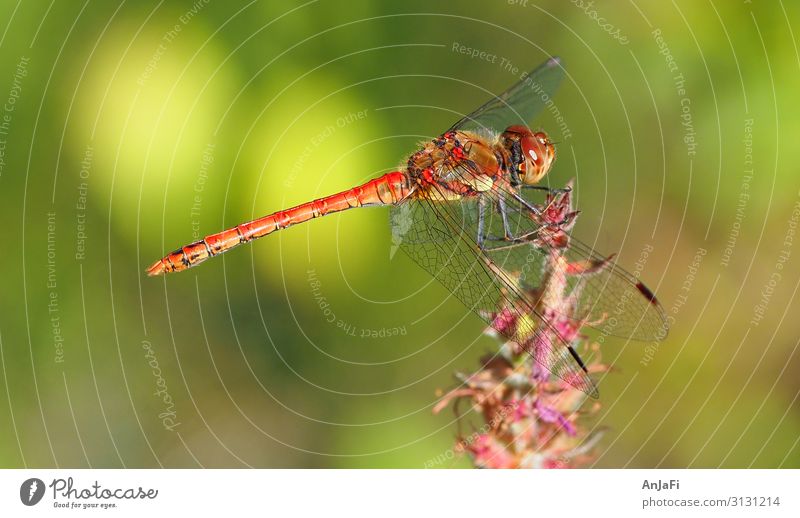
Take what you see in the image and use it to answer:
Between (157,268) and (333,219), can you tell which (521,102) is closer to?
(333,219)

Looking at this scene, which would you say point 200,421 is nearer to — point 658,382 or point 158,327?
point 158,327

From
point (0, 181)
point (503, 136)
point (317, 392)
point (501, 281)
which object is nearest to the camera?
point (501, 281)

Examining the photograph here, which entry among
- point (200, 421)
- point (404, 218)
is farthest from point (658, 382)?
point (200, 421)

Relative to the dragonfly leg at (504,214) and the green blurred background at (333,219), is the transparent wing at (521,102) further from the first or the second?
the dragonfly leg at (504,214)

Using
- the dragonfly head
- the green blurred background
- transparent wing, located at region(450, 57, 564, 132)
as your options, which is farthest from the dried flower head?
the green blurred background
